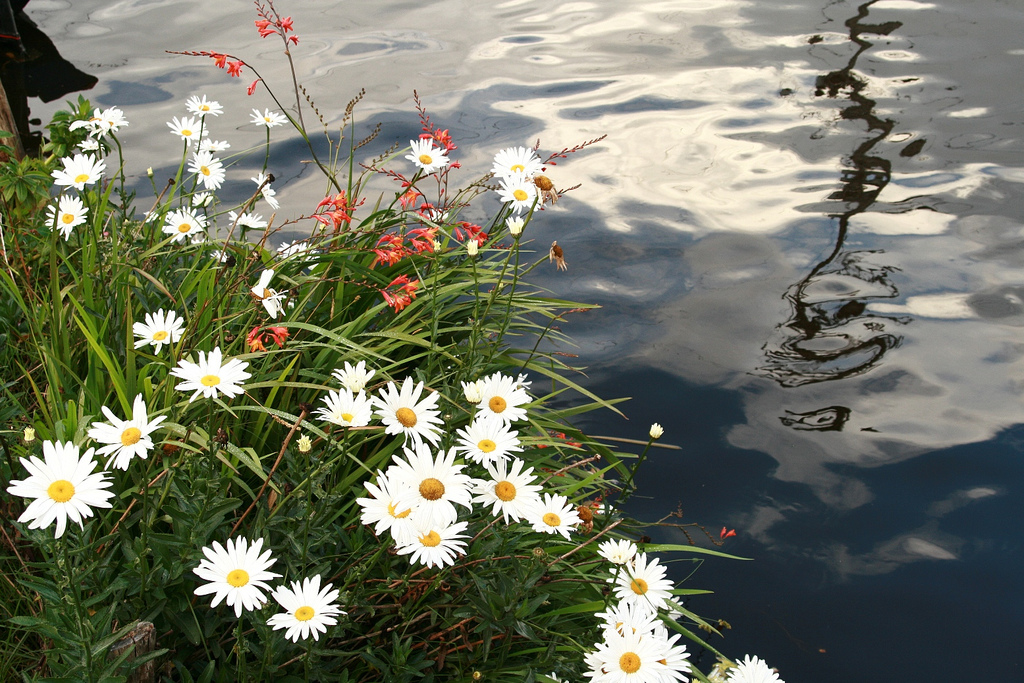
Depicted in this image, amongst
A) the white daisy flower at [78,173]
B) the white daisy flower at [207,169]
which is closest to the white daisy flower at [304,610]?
the white daisy flower at [78,173]

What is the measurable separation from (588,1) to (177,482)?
7.99 meters

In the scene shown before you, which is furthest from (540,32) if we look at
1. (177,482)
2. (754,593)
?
(177,482)

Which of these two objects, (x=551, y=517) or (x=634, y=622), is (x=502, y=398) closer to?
(x=551, y=517)

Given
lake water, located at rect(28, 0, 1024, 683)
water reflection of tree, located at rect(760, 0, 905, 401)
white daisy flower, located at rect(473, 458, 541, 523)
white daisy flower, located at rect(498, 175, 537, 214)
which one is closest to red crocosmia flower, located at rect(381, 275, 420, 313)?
white daisy flower, located at rect(498, 175, 537, 214)

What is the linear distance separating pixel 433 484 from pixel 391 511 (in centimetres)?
12

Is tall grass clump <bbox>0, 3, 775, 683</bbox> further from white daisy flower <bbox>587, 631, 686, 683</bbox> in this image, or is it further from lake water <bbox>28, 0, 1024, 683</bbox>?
lake water <bbox>28, 0, 1024, 683</bbox>

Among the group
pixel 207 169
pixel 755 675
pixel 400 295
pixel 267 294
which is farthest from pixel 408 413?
pixel 207 169

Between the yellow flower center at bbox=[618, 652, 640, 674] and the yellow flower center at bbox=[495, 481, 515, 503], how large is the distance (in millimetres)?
429

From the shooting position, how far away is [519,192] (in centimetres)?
235

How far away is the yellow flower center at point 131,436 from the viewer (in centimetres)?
155

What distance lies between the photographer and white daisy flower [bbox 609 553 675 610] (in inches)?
73.3

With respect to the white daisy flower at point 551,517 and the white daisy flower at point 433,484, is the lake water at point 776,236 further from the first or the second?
the white daisy flower at point 433,484

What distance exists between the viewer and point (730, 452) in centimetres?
359

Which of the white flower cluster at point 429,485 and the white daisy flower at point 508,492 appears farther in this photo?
the white daisy flower at point 508,492
